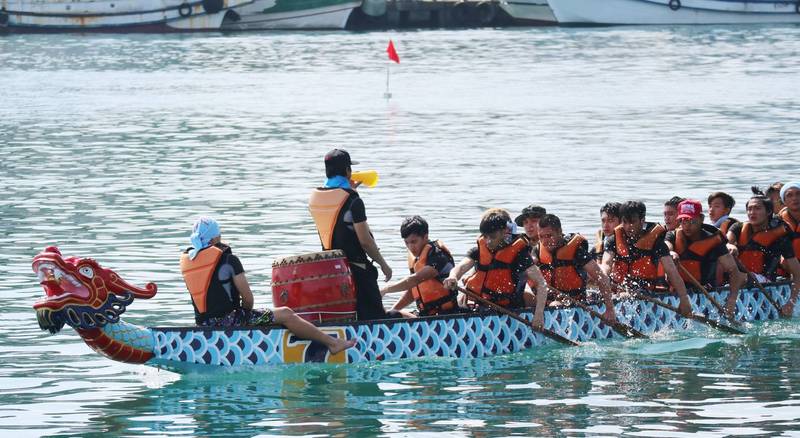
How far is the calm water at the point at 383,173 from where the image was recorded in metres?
15.2

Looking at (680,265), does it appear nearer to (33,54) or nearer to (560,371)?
(560,371)

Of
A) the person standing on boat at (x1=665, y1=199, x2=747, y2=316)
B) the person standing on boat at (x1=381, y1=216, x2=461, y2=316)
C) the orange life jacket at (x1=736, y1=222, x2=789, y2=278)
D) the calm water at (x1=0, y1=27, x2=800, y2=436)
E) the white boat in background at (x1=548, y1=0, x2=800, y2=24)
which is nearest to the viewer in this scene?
the calm water at (x1=0, y1=27, x2=800, y2=436)

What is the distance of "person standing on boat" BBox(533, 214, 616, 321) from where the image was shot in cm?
1725

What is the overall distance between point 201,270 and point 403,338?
2.44m

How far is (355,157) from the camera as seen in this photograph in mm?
38406

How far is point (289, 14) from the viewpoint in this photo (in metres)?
89.6

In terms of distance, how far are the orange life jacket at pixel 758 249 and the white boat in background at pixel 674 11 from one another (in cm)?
6883

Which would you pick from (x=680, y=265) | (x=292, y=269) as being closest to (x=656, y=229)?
(x=680, y=265)

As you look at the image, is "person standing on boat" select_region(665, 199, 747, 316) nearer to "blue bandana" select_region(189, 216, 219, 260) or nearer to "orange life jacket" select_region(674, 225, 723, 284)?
"orange life jacket" select_region(674, 225, 723, 284)

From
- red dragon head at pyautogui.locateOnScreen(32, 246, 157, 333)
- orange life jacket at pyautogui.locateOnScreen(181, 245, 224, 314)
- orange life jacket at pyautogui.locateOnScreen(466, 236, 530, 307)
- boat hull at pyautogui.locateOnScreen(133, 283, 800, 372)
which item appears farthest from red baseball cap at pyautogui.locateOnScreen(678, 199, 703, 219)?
red dragon head at pyautogui.locateOnScreen(32, 246, 157, 333)

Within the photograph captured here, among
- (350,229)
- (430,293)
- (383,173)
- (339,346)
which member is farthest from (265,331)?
(383,173)

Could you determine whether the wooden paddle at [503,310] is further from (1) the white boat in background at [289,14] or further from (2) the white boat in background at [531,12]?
(2) the white boat in background at [531,12]

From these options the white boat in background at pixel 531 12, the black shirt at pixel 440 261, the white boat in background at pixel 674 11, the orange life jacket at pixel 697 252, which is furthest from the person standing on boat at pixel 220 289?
the white boat in background at pixel 531 12

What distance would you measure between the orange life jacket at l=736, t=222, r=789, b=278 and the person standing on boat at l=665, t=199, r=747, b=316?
0.74m
